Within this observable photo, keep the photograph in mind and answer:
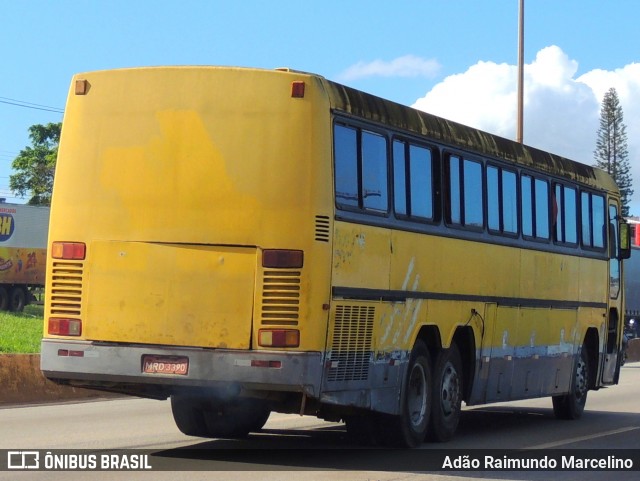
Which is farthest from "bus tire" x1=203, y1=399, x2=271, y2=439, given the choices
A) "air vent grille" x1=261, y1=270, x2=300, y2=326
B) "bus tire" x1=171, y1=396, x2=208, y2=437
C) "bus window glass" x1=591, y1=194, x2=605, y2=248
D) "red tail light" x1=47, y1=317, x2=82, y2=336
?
"bus window glass" x1=591, y1=194, x2=605, y2=248

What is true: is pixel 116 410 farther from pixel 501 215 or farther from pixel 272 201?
pixel 272 201

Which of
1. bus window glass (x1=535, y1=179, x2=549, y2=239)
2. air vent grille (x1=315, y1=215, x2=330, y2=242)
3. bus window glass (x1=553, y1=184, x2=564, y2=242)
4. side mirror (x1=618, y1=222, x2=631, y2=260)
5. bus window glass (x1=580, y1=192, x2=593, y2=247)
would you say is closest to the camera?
air vent grille (x1=315, y1=215, x2=330, y2=242)

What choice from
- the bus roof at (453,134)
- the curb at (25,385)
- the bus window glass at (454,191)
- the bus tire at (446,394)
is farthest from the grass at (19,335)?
the bus window glass at (454,191)

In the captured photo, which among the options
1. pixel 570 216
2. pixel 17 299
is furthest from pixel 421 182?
pixel 17 299

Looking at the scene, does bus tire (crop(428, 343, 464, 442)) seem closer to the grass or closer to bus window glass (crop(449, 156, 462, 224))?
bus window glass (crop(449, 156, 462, 224))

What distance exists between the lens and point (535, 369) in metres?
17.3

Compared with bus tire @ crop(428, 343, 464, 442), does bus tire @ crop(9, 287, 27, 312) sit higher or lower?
higher

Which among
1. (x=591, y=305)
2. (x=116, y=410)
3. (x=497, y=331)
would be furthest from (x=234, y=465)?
(x=591, y=305)

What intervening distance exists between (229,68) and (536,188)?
652cm

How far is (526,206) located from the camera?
16.8m

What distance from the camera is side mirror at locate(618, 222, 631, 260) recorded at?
20.7m

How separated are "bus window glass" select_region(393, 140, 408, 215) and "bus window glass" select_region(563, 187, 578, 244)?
5.50 metres

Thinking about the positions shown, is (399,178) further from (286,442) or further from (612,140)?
(612,140)

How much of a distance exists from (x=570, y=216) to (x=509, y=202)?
2613 millimetres
